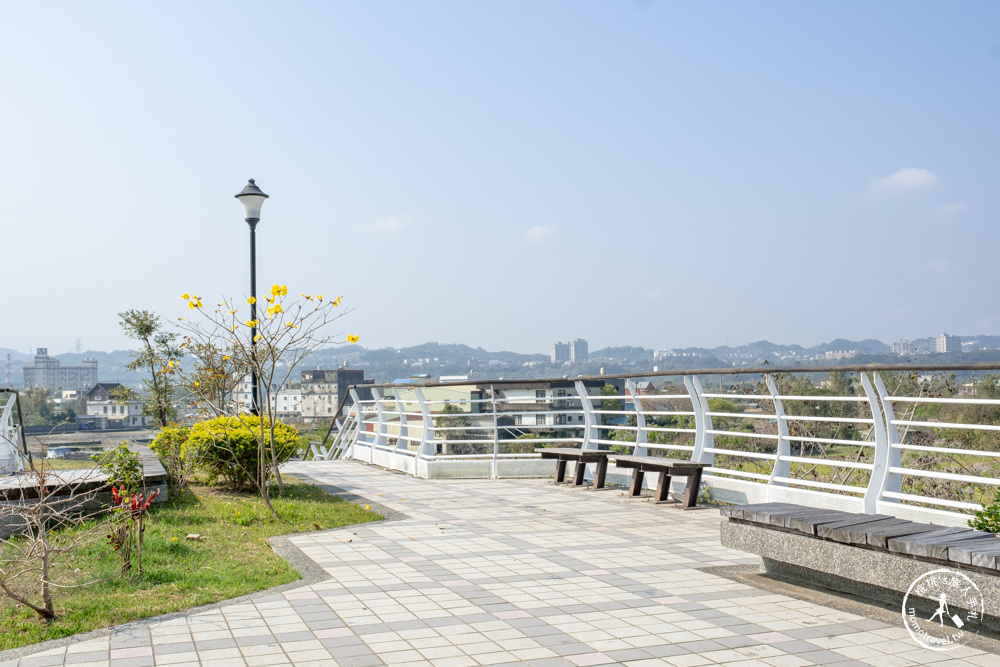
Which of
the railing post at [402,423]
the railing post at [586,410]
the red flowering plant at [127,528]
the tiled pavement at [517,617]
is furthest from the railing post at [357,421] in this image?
the red flowering plant at [127,528]

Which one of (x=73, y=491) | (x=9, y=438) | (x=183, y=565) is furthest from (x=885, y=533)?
(x=9, y=438)

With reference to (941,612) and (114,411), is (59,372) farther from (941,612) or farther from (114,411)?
(941,612)

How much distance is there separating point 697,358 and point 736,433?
44.1 m

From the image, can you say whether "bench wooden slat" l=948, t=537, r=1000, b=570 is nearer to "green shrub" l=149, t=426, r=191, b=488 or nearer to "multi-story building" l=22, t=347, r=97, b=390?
"green shrub" l=149, t=426, r=191, b=488

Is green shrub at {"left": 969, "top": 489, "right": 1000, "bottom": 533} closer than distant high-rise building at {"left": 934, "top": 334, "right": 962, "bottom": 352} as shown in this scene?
Yes

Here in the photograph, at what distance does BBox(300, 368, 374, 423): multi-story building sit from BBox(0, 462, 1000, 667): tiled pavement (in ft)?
24.2

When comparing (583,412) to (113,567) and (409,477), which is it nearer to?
(409,477)

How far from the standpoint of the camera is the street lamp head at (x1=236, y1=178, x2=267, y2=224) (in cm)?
1286

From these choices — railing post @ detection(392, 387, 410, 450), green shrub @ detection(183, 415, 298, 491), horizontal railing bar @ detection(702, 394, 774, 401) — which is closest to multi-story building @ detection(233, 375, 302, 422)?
green shrub @ detection(183, 415, 298, 491)

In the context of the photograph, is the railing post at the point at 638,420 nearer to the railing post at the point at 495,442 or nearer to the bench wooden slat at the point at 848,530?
Answer: the railing post at the point at 495,442

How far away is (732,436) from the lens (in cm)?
993

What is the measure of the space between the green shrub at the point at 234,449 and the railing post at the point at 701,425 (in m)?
4.65

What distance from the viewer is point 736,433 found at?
27.8ft

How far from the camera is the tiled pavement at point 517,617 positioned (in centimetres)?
405
